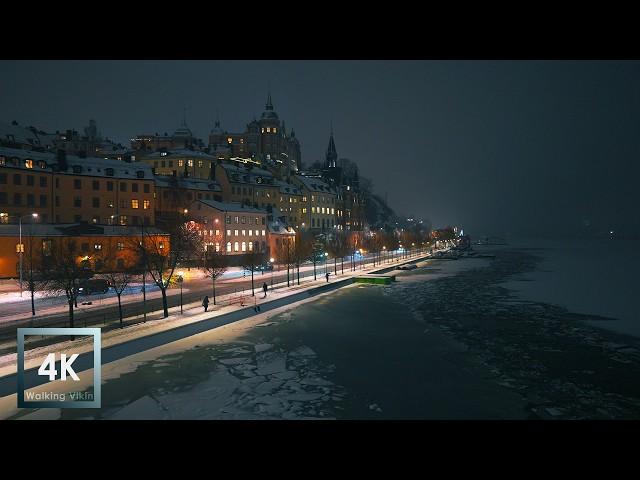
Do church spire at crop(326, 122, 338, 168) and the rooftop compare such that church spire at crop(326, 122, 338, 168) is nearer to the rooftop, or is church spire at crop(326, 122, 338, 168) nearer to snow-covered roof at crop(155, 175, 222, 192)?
snow-covered roof at crop(155, 175, 222, 192)

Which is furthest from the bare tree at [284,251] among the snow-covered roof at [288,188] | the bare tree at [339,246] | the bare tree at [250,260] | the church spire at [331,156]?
the church spire at [331,156]

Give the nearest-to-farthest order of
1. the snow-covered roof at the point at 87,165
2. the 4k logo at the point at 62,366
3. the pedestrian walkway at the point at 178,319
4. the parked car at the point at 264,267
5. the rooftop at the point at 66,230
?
1. the 4k logo at the point at 62,366
2. the pedestrian walkway at the point at 178,319
3. the rooftop at the point at 66,230
4. the snow-covered roof at the point at 87,165
5. the parked car at the point at 264,267

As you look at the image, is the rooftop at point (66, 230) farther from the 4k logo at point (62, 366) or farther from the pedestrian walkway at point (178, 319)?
the 4k logo at point (62, 366)

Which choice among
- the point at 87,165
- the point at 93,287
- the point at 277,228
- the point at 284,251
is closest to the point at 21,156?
the point at 87,165

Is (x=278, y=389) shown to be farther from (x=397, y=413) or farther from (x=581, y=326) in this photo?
(x=581, y=326)

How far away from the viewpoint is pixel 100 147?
11806 cm

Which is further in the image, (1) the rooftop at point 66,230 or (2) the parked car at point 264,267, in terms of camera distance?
(2) the parked car at point 264,267

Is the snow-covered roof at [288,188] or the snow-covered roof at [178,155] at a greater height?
the snow-covered roof at [178,155]

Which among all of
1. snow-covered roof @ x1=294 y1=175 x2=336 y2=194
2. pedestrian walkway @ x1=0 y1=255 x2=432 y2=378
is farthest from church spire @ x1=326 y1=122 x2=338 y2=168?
pedestrian walkway @ x1=0 y1=255 x2=432 y2=378

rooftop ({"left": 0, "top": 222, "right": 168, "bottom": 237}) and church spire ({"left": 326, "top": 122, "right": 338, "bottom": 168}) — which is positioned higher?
church spire ({"left": 326, "top": 122, "right": 338, "bottom": 168})

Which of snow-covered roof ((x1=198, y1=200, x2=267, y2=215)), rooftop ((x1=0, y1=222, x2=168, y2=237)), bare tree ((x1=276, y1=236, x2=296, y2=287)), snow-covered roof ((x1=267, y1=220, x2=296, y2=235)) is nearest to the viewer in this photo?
rooftop ((x1=0, y1=222, x2=168, y2=237))

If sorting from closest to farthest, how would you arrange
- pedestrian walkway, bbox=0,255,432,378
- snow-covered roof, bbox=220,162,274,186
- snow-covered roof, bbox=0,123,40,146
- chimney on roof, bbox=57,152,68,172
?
pedestrian walkway, bbox=0,255,432,378, chimney on roof, bbox=57,152,68,172, snow-covered roof, bbox=0,123,40,146, snow-covered roof, bbox=220,162,274,186
